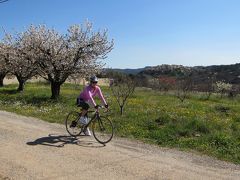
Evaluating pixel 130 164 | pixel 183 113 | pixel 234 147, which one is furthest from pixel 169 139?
pixel 183 113

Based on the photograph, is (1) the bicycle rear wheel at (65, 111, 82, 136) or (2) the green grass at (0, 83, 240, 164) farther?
(1) the bicycle rear wheel at (65, 111, 82, 136)

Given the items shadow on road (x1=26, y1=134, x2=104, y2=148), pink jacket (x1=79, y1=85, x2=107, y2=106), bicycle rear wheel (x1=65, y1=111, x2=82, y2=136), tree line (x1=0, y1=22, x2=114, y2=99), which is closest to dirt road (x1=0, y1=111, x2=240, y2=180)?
shadow on road (x1=26, y1=134, x2=104, y2=148)

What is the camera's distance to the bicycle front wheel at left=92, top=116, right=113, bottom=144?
1223 centimetres

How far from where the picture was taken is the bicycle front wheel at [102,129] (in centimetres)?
1223

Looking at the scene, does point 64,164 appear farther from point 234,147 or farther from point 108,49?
point 108,49

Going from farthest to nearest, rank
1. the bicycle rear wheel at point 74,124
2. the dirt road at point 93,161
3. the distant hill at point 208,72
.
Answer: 1. the distant hill at point 208,72
2. the bicycle rear wheel at point 74,124
3. the dirt road at point 93,161

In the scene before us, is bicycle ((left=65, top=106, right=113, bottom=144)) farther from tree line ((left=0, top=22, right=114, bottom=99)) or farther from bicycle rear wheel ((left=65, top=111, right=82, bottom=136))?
tree line ((left=0, top=22, right=114, bottom=99))

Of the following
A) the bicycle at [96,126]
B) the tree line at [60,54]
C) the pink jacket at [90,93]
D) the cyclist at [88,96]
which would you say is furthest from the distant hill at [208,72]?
the pink jacket at [90,93]

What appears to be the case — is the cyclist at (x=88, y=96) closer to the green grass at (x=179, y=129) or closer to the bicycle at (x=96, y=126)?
the bicycle at (x=96, y=126)

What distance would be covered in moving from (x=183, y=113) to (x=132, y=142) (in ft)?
22.5

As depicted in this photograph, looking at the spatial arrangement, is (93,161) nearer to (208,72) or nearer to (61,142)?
(61,142)

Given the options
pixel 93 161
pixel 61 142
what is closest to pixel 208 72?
pixel 61 142

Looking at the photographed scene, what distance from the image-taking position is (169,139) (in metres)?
13.2

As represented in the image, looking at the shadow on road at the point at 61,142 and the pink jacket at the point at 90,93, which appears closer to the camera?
the shadow on road at the point at 61,142
